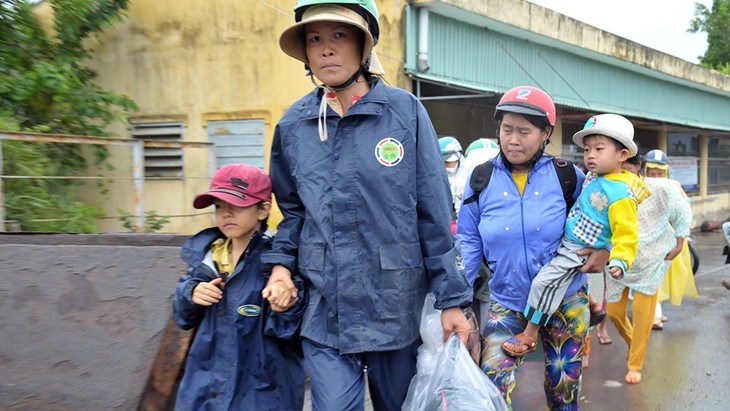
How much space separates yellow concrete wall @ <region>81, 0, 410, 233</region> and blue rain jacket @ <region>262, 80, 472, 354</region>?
513 cm

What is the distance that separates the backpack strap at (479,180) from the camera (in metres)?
2.87

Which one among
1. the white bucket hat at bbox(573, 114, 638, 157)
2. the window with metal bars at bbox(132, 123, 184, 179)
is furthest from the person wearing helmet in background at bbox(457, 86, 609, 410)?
the window with metal bars at bbox(132, 123, 184, 179)

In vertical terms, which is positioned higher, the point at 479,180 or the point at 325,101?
the point at 325,101

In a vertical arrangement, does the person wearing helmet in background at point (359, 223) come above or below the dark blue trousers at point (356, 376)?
above

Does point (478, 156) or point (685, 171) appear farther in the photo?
point (685, 171)

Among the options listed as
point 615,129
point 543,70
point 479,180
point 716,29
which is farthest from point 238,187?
point 716,29

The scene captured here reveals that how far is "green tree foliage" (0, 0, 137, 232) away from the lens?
6.00 metres

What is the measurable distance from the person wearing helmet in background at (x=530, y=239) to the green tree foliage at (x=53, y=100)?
188 inches

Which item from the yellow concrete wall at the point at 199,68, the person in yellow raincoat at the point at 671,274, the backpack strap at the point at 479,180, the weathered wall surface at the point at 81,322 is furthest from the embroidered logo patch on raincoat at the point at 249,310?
the yellow concrete wall at the point at 199,68

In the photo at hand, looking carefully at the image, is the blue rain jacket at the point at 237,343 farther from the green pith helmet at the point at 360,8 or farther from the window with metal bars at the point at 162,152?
the window with metal bars at the point at 162,152

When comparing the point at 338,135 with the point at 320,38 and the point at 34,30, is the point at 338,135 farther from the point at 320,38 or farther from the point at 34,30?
the point at 34,30

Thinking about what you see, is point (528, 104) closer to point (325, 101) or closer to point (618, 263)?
point (618, 263)

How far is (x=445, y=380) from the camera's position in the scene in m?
2.06

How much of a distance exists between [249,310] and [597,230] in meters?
1.58
